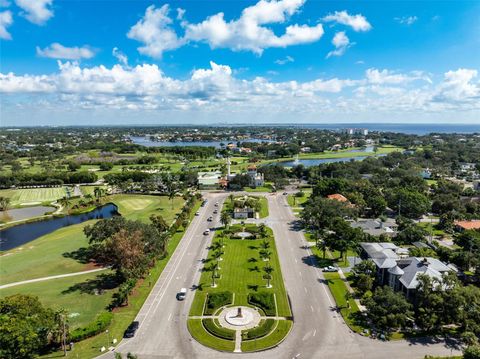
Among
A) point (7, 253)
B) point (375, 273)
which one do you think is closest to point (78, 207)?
point (7, 253)

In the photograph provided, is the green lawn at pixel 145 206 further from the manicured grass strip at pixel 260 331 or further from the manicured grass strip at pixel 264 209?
the manicured grass strip at pixel 260 331

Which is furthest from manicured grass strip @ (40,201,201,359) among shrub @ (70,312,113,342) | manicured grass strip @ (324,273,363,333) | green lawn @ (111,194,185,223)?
green lawn @ (111,194,185,223)

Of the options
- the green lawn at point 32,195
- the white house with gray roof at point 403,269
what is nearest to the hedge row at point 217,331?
the white house with gray roof at point 403,269

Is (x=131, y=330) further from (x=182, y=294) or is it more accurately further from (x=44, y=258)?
(x=44, y=258)

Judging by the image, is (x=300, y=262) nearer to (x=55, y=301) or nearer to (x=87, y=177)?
(x=55, y=301)

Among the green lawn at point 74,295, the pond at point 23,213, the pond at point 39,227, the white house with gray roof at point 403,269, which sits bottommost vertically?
the pond at point 39,227

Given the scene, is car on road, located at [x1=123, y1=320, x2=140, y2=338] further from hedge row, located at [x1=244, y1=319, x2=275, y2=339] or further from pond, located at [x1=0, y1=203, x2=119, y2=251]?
pond, located at [x1=0, y1=203, x2=119, y2=251]

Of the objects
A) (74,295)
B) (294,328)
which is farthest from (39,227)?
(294,328)
